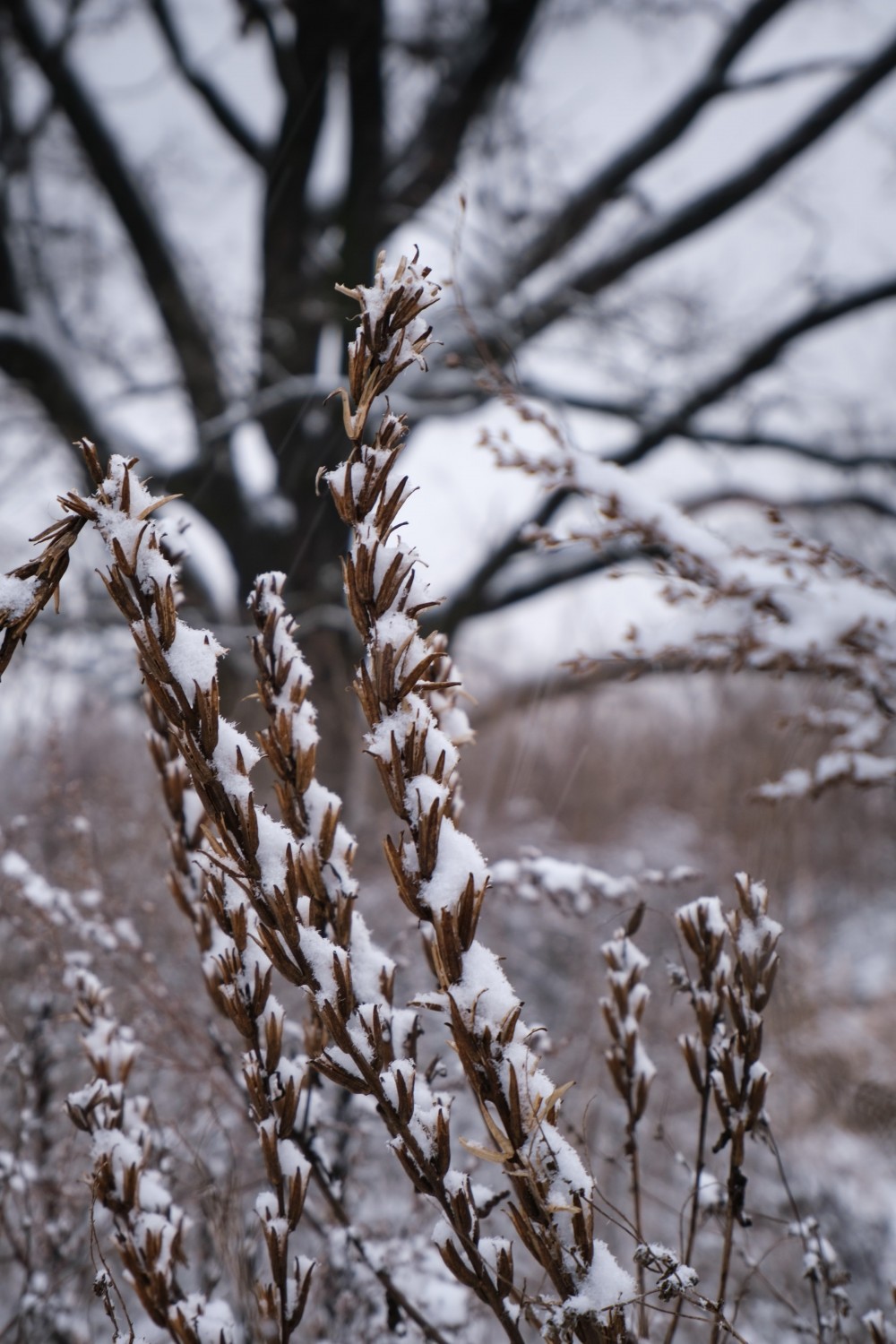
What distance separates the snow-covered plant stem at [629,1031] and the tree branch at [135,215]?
5442 millimetres

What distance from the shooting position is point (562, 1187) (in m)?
0.61

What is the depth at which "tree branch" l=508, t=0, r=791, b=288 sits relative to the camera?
5219 mm

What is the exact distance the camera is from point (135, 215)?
542 centimetres

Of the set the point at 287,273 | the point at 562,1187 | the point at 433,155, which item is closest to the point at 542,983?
the point at 562,1187

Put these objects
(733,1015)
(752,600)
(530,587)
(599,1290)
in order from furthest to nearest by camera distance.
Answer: (530,587)
(752,600)
(733,1015)
(599,1290)

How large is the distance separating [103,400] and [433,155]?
2964 millimetres

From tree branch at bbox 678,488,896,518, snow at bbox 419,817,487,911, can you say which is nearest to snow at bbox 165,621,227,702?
snow at bbox 419,817,487,911

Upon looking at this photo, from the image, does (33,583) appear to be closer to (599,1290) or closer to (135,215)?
(599,1290)

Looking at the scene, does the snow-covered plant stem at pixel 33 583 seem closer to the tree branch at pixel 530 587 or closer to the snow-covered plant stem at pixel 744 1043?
the snow-covered plant stem at pixel 744 1043

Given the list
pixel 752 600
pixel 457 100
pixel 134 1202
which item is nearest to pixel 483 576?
pixel 457 100

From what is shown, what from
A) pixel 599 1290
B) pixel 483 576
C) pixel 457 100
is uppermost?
A: pixel 457 100

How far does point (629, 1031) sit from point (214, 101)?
7527 millimetres

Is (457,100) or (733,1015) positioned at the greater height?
(457,100)

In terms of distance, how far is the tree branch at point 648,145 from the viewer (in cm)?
522
